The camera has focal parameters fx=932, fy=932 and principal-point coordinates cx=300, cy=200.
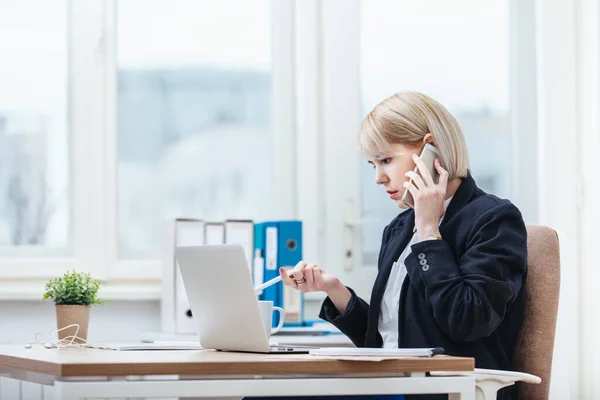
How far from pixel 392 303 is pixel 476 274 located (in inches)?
11.9

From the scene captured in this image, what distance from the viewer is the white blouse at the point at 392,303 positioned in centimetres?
201

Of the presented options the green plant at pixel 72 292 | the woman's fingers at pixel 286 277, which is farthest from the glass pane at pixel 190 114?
the woman's fingers at pixel 286 277

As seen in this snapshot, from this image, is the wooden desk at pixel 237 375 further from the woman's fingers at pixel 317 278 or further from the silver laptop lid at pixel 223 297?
the woman's fingers at pixel 317 278

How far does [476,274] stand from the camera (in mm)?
1779

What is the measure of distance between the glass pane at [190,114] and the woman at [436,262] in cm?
116

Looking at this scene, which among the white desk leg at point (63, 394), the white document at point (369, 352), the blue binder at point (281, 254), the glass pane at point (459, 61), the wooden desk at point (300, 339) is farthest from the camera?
the glass pane at point (459, 61)

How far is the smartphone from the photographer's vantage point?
197 cm

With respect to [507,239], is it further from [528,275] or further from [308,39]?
[308,39]

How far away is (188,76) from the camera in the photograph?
325 cm

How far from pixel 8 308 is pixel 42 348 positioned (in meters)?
1.27

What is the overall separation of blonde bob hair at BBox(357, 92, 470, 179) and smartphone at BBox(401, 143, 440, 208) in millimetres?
18

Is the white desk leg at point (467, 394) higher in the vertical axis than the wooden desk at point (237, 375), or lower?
lower

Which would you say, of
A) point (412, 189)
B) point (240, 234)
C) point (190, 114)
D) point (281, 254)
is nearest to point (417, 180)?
point (412, 189)

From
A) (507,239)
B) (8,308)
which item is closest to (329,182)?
(8,308)
